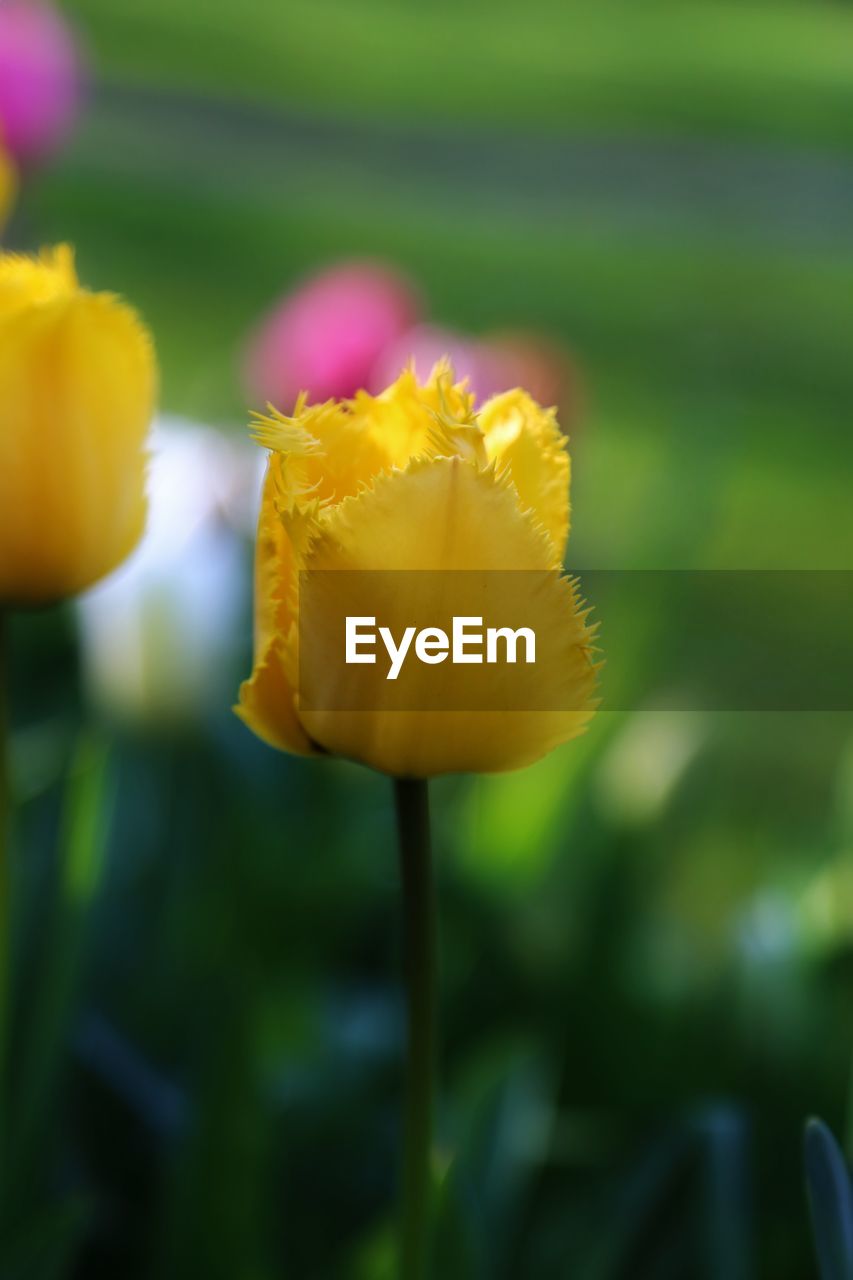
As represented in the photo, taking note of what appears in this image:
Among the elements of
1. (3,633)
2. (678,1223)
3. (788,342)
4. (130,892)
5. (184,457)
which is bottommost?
(678,1223)

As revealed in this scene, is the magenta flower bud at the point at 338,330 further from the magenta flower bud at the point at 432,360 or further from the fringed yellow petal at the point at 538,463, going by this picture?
the fringed yellow petal at the point at 538,463

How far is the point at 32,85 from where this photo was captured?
146cm

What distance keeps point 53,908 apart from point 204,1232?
0.20 metres

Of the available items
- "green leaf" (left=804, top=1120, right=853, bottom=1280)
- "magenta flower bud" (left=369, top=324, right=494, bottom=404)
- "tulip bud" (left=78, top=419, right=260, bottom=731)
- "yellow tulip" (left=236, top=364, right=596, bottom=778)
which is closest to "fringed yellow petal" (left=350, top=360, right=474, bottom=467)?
"yellow tulip" (left=236, top=364, right=596, bottom=778)

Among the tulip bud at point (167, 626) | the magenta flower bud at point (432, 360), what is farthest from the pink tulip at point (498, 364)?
the tulip bud at point (167, 626)

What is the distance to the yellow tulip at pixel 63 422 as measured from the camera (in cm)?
41

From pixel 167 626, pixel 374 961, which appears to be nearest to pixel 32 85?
pixel 167 626

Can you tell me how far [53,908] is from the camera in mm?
729

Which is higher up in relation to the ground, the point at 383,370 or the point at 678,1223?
the point at 383,370

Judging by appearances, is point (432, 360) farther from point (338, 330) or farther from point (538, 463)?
point (538, 463)

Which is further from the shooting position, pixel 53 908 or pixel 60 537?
pixel 53 908

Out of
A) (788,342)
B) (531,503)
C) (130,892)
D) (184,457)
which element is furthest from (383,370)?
(788,342)

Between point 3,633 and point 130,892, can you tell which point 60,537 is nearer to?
point 3,633

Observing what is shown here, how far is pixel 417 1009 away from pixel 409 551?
12 centimetres
